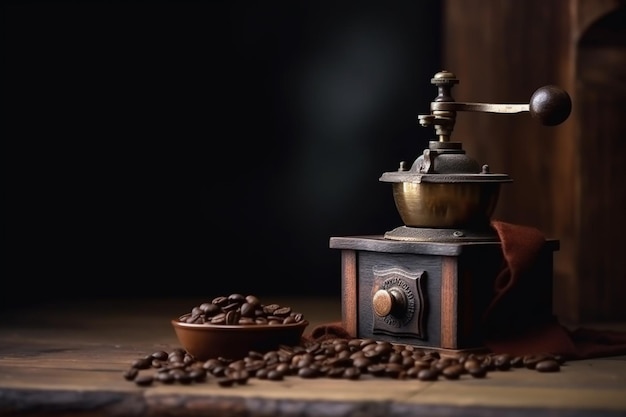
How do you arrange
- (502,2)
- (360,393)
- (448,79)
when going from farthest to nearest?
(502,2)
(448,79)
(360,393)

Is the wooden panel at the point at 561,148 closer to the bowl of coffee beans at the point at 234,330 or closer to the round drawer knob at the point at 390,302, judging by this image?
the round drawer knob at the point at 390,302

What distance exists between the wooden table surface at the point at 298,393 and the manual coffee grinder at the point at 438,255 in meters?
0.22

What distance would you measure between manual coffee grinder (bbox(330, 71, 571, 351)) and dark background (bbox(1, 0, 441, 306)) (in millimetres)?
1955

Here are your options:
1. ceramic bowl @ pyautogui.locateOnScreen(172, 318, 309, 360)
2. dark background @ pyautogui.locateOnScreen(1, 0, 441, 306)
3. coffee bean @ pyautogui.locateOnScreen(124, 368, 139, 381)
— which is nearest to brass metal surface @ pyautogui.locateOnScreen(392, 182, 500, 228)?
ceramic bowl @ pyautogui.locateOnScreen(172, 318, 309, 360)

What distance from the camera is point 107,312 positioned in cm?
430

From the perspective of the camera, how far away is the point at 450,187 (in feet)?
10.2

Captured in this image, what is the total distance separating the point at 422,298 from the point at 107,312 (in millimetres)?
1569

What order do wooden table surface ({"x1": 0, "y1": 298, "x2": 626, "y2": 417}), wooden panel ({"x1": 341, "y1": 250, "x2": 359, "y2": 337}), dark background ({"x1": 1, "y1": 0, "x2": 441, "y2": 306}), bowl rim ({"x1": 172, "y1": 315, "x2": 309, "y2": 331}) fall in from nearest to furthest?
wooden table surface ({"x1": 0, "y1": 298, "x2": 626, "y2": 417}) → bowl rim ({"x1": 172, "y1": 315, "x2": 309, "y2": 331}) → wooden panel ({"x1": 341, "y1": 250, "x2": 359, "y2": 337}) → dark background ({"x1": 1, "y1": 0, "x2": 441, "y2": 306})

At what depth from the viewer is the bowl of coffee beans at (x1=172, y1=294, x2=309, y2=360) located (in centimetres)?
298

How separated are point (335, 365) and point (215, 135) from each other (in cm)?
257

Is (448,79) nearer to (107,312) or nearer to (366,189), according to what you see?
(107,312)

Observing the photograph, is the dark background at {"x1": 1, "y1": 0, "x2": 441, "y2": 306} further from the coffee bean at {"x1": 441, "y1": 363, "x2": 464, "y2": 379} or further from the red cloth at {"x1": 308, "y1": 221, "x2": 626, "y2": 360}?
the coffee bean at {"x1": 441, "y1": 363, "x2": 464, "y2": 379}

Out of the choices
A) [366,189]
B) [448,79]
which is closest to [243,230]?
[366,189]

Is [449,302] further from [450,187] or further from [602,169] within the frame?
[602,169]
